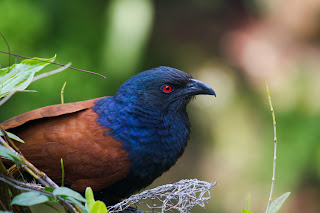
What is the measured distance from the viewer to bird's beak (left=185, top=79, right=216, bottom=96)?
1.67 metres

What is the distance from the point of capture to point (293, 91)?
3119mm

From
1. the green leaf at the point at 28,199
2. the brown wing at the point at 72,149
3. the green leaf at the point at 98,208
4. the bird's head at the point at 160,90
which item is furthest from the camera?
the bird's head at the point at 160,90

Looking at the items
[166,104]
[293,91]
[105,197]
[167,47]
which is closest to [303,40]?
[293,91]

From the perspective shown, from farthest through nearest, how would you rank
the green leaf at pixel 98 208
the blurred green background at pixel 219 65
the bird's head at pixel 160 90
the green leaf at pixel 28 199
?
the blurred green background at pixel 219 65 → the bird's head at pixel 160 90 → the green leaf at pixel 98 208 → the green leaf at pixel 28 199

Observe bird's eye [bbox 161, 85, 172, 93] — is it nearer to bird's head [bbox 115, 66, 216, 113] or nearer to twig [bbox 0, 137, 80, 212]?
bird's head [bbox 115, 66, 216, 113]

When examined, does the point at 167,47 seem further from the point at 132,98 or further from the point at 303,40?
the point at 132,98

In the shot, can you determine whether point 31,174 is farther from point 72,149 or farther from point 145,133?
point 145,133

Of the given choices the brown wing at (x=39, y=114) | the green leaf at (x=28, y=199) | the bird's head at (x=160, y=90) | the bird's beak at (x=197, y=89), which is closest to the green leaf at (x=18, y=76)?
the green leaf at (x=28, y=199)

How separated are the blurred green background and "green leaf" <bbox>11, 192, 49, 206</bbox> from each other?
230 cm

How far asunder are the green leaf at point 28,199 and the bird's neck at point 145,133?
872 mm

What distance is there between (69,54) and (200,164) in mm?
1645

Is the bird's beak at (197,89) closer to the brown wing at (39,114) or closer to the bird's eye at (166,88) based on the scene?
the bird's eye at (166,88)

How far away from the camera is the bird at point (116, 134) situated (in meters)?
1.45

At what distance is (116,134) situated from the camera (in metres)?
1.53
